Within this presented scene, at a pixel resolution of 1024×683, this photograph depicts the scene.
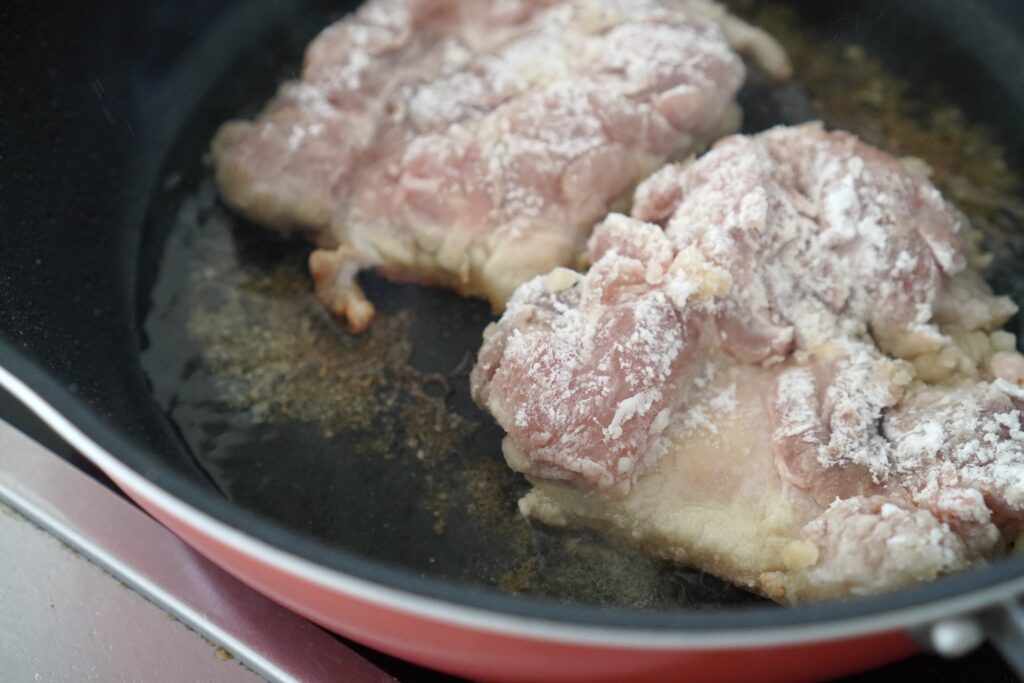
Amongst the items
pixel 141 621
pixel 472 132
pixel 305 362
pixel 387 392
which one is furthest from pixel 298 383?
pixel 472 132

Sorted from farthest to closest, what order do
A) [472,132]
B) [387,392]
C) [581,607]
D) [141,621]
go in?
[472,132], [387,392], [141,621], [581,607]

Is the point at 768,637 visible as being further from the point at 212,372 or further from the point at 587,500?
the point at 212,372

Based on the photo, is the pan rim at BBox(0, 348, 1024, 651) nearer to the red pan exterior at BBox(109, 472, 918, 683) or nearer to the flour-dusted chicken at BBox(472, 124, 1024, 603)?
the red pan exterior at BBox(109, 472, 918, 683)

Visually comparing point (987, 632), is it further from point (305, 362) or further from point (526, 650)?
point (305, 362)

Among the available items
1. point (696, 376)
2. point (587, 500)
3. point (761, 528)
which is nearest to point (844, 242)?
point (696, 376)

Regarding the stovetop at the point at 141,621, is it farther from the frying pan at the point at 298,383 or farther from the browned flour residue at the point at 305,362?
the browned flour residue at the point at 305,362

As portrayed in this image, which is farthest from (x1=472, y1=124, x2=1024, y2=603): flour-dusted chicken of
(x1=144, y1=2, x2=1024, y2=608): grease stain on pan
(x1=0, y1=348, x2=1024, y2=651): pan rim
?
(x1=0, y1=348, x2=1024, y2=651): pan rim
